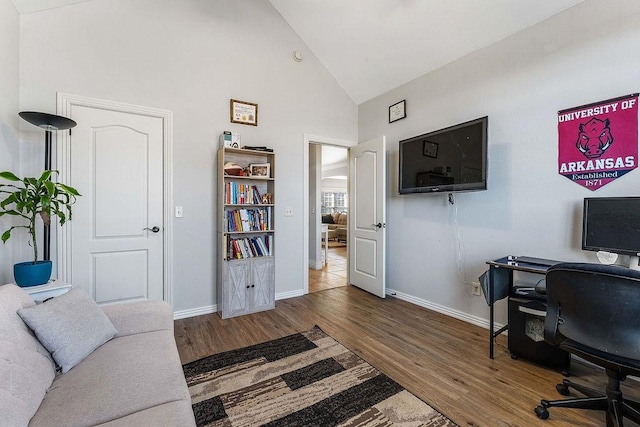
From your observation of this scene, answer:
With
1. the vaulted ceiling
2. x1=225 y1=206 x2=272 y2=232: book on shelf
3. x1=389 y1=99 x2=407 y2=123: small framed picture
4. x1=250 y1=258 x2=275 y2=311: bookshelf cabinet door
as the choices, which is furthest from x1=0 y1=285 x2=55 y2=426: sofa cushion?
x1=389 y1=99 x2=407 y2=123: small framed picture

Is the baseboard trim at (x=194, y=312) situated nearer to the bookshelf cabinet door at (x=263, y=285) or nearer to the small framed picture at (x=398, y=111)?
the bookshelf cabinet door at (x=263, y=285)

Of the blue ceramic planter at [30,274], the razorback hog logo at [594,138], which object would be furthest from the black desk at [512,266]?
the blue ceramic planter at [30,274]

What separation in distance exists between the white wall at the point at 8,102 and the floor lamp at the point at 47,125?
19cm

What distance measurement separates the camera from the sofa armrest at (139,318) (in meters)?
1.70

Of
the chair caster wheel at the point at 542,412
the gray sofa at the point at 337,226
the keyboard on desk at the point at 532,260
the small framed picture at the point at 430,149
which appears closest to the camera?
the chair caster wheel at the point at 542,412

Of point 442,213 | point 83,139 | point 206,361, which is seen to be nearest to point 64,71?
point 83,139

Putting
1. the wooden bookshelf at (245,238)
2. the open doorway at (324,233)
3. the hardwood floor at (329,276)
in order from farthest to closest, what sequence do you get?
1. the open doorway at (324,233)
2. the hardwood floor at (329,276)
3. the wooden bookshelf at (245,238)

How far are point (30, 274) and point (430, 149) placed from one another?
11.1 ft

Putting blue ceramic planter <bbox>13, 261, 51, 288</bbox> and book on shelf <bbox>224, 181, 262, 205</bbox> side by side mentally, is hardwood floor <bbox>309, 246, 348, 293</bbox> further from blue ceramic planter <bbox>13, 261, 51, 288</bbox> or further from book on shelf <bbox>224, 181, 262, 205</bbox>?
blue ceramic planter <bbox>13, 261, 51, 288</bbox>

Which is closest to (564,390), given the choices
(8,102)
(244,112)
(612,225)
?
(612,225)

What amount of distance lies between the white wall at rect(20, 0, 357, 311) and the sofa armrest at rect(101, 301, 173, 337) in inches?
42.2

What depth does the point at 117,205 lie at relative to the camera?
2.68 meters

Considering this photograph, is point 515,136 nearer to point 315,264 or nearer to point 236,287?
point 236,287

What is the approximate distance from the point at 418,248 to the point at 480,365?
1.44 m
